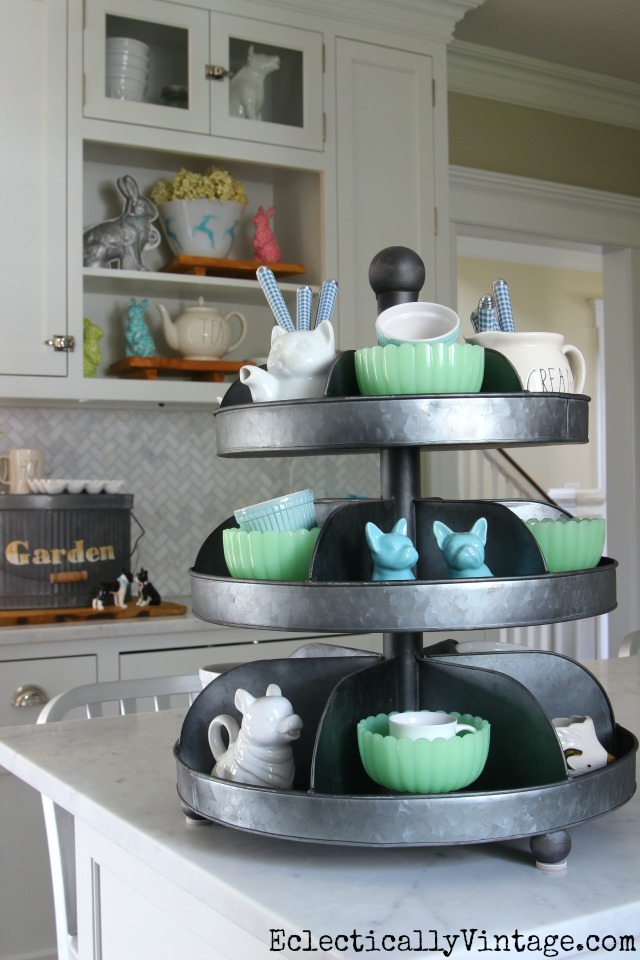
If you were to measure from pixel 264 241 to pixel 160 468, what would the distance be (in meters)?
0.76

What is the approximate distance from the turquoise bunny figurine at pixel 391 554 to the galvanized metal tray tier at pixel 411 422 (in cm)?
7

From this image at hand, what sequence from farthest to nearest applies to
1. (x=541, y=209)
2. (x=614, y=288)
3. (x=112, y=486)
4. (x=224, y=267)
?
(x=614, y=288)
(x=541, y=209)
(x=224, y=267)
(x=112, y=486)

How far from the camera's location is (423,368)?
2.85 feet

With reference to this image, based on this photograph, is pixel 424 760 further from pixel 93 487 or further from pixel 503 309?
pixel 93 487

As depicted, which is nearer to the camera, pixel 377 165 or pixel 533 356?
pixel 533 356

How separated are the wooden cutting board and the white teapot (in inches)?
29.3

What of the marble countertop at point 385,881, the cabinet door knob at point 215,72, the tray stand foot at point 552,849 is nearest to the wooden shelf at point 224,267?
the cabinet door knob at point 215,72

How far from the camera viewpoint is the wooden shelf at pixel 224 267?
2902 millimetres

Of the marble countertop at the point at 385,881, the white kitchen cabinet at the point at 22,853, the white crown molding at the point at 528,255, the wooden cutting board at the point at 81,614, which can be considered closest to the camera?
the marble countertop at the point at 385,881

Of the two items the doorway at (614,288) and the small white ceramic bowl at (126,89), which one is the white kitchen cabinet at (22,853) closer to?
the small white ceramic bowl at (126,89)

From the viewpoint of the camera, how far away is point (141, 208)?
115 inches

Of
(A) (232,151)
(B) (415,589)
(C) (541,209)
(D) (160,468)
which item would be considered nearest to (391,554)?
(B) (415,589)

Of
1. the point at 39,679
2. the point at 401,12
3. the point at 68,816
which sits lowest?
the point at 68,816

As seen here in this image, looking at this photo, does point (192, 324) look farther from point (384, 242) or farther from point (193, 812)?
point (193, 812)
